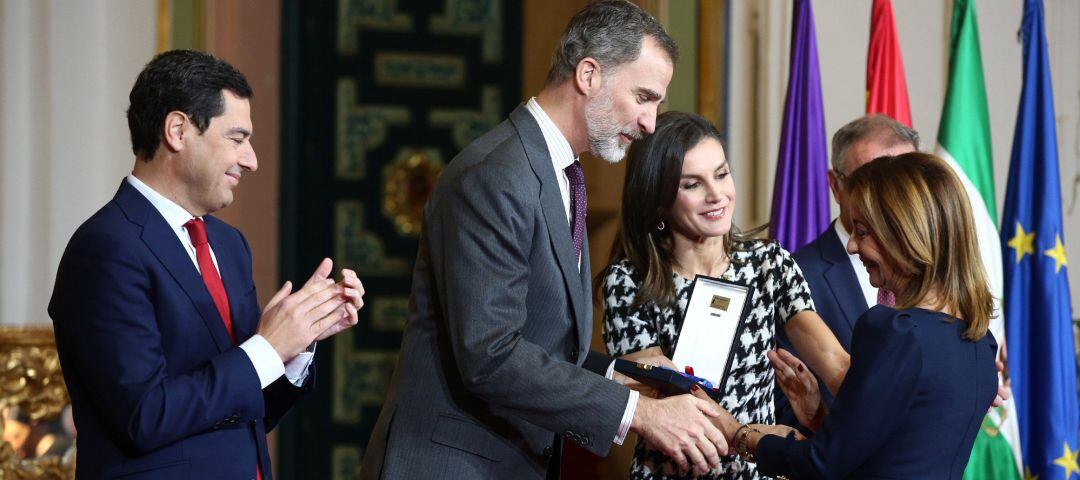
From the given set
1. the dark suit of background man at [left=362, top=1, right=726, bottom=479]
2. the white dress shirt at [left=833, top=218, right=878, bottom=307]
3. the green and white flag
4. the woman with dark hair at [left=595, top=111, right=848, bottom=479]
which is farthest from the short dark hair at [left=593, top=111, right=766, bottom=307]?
the green and white flag

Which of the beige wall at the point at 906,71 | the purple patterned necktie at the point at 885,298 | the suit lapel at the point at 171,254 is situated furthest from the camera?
the beige wall at the point at 906,71

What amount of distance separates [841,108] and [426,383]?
9.84 feet

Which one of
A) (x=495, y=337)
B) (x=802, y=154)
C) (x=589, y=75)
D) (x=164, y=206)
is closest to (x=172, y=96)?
(x=164, y=206)

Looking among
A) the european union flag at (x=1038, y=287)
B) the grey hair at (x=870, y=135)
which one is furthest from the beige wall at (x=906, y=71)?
the grey hair at (x=870, y=135)

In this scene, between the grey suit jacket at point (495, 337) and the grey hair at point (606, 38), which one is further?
the grey hair at point (606, 38)

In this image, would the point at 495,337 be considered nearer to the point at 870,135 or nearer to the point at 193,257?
the point at 193,257

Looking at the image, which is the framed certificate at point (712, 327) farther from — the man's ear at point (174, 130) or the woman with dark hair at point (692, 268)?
the man's ear at point (174, 130)

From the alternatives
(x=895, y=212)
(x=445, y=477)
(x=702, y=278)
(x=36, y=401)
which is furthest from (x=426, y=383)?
(x=36, y=401)

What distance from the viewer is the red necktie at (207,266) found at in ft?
7.19

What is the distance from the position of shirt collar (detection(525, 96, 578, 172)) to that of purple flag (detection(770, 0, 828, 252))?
1916mm

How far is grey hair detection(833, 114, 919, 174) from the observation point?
3.64 metres

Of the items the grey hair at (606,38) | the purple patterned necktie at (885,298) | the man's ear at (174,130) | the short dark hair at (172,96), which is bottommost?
the purple patterned necktie at (885,298)

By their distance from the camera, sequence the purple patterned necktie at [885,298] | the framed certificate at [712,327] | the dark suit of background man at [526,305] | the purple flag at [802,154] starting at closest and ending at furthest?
the dark suit of background man at [526,305], the framed certificate at [712,327], the purple patterned necktie at [885,298], the purple flag at [802,154]

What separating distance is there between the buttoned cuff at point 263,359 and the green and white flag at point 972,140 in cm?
286
